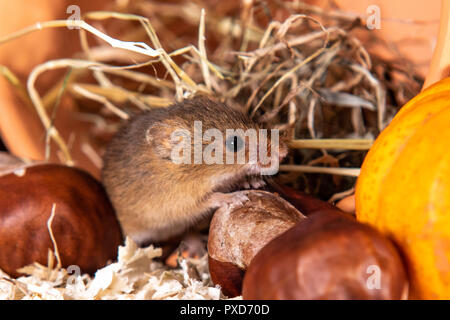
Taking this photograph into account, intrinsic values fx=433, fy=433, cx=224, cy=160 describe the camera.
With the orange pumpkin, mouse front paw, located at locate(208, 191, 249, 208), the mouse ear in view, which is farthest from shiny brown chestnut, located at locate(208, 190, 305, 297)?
the mouse ear

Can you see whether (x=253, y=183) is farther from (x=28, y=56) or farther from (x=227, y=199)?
(x=28, y=56)

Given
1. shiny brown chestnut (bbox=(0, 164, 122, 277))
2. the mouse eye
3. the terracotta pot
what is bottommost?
shiny brown chestnut (bbox=(0, 164, 122, 277))

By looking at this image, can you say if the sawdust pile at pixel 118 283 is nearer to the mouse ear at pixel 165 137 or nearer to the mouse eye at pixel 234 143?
the mouse ear at pixel 165 137

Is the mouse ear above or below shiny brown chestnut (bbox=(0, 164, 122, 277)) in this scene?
above

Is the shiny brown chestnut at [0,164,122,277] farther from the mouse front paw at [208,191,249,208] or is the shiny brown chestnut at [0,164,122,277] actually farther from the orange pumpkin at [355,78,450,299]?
the orange pumpkin at [355,78,450,299]

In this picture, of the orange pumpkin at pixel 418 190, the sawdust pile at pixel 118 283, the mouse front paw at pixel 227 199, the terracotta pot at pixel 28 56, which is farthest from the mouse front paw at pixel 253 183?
the terracotta pot at pixel 28 56

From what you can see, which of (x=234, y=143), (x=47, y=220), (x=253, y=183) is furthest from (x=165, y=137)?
(x=47, y=220)
